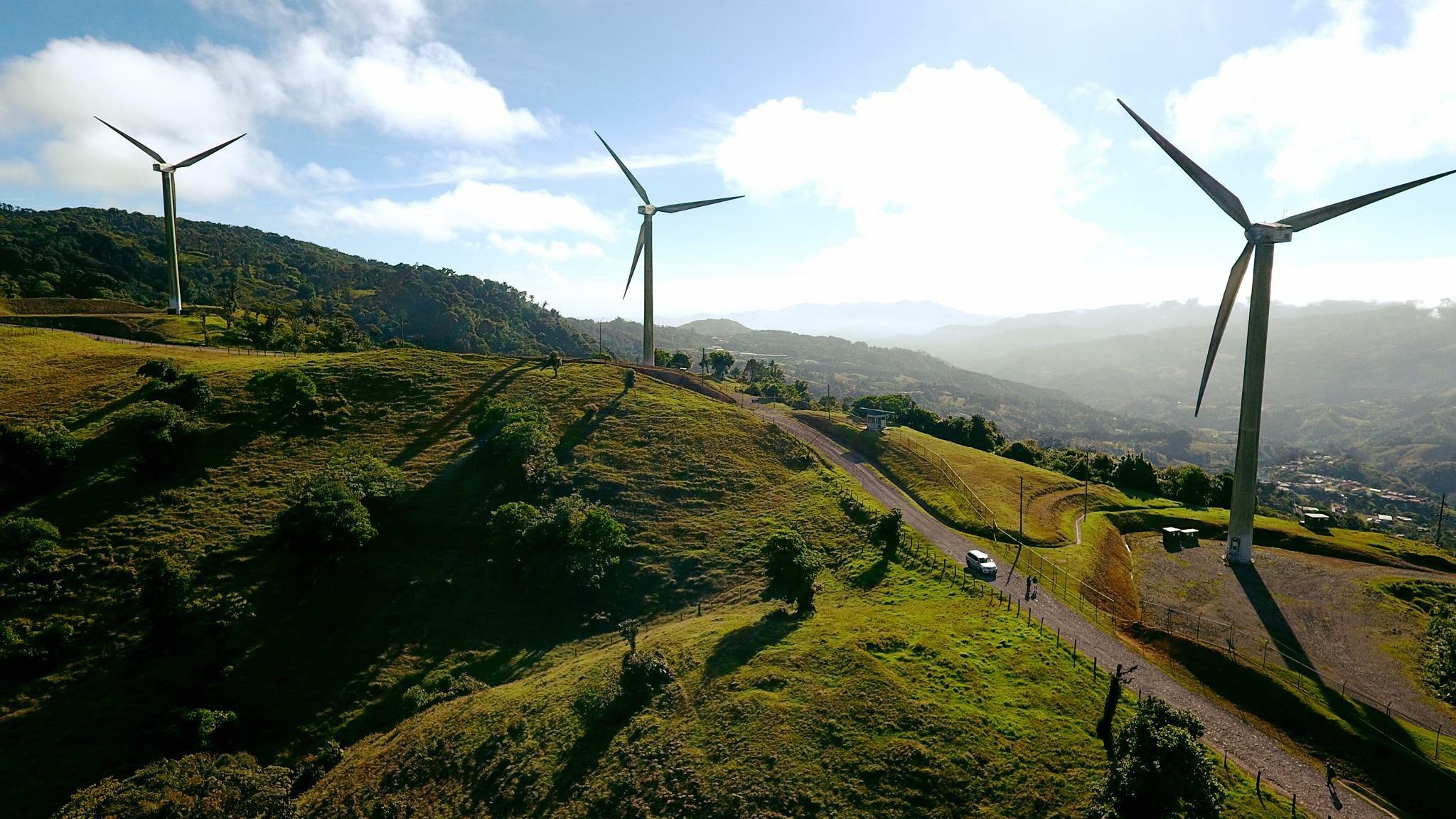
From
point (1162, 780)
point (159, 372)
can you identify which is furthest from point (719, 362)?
point (1162, 780)

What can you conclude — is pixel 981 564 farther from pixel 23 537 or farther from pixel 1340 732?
pixel 23 537

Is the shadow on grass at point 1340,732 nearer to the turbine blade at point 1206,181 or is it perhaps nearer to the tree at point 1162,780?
the tree at point 1162,780

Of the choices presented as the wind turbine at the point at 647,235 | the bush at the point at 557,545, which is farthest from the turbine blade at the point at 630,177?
the bush at the point at 557,545

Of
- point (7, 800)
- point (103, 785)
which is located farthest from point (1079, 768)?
point (7, 800)

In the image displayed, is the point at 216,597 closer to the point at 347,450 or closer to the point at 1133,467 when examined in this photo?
the point at 347,450

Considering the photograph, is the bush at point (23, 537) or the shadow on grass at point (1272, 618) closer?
the shadow on grass at point (1272, 618)

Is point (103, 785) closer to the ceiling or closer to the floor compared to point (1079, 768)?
closer to the floor

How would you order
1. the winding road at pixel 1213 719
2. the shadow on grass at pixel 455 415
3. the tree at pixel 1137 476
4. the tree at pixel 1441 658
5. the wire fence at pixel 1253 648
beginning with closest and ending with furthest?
the winding road at pixel 1213 719 → the wire fence at pixel 1253 648 → the tree at pixel 1441 658 → the shadow on grass at pixel 455 415 → the tree at pixel 1137 476

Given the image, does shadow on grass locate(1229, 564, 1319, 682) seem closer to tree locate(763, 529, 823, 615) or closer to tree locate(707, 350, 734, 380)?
tree locate(763, 529, 823, 615)
